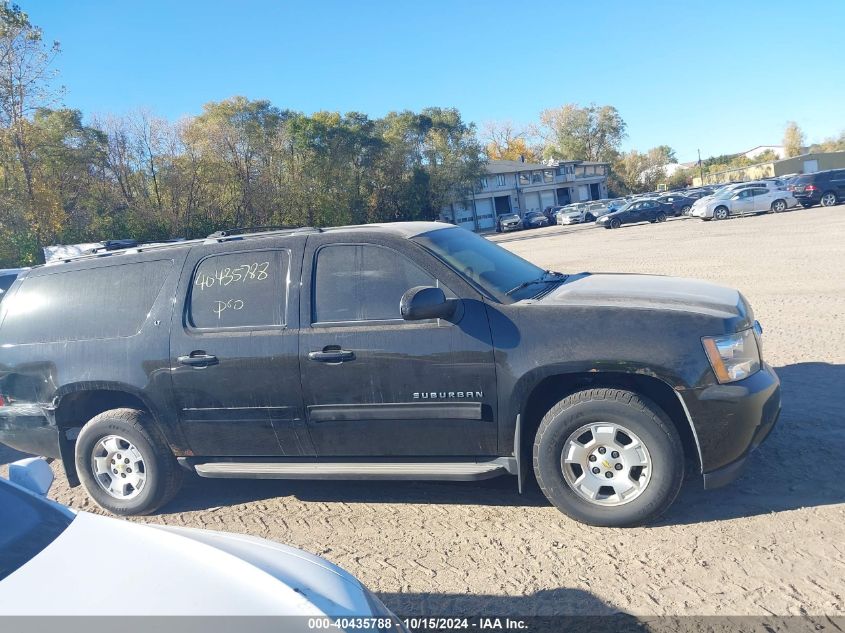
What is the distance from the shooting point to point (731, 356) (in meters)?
3.81

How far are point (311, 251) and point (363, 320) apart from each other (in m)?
0.65

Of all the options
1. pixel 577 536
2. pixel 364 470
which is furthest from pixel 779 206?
pixel 364 470

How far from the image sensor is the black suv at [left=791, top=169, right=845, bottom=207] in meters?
31.0

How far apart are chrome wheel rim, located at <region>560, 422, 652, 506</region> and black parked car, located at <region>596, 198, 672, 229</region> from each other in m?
38.0

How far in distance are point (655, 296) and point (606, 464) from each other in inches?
44.3

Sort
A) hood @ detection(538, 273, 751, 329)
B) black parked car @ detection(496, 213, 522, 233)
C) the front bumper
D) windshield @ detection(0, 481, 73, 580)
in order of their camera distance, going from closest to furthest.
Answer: windshield @ detection(0, 481, 73, 580) → the front bumper → hood @ detection(538, 273, 751, 329) → black parked car @ detection(496, 213, 522, 233)

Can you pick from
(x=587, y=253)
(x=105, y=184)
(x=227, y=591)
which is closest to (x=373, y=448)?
(x=227, y=591)

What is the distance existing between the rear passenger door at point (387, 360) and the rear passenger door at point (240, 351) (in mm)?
136

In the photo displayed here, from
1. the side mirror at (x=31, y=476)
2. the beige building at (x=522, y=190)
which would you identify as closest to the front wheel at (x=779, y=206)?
the beige building at (x=522, y=190)

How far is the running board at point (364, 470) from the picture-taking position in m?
4.00

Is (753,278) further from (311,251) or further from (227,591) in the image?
(227,591)

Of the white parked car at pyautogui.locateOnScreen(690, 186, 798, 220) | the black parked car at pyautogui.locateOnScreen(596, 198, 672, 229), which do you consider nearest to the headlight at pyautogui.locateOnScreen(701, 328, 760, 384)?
the white parked car at pyautogui.locateOnScreen(690, 186, 798, 220)

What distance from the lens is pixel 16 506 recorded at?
264cm

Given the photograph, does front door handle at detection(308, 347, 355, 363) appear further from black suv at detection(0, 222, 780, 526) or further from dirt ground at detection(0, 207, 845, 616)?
dirt ground at detection(0, 207, 845, 616)
